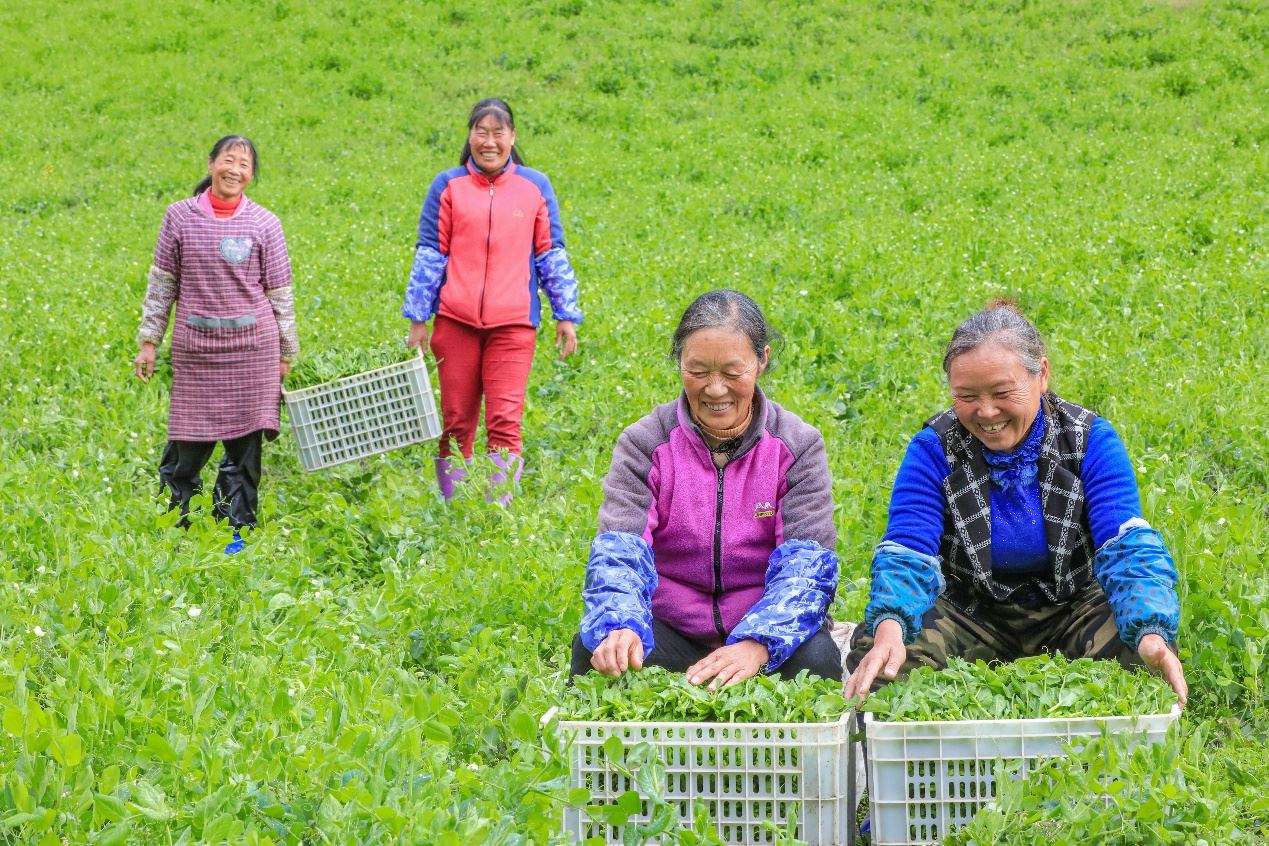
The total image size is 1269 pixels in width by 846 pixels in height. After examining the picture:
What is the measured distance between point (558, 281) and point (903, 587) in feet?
10.1

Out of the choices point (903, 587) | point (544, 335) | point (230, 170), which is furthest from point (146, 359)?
point (903, 587)

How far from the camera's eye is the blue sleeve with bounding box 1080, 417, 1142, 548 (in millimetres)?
3381

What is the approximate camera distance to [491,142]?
19.0 feet

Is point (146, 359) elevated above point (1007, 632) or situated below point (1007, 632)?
above

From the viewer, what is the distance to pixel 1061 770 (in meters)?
2.62

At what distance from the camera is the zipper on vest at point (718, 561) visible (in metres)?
3.48

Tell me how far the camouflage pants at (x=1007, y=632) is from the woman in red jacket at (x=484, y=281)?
2510 mm

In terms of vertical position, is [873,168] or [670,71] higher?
[670,71]

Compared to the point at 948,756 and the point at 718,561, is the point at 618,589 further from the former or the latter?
the point at 948,756

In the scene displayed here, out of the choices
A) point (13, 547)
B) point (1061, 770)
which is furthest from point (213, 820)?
point (13, 547)

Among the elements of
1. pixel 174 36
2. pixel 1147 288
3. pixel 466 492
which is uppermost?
pixel 174 36

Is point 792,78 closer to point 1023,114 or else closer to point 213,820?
point 1023,114

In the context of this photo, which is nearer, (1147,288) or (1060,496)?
(1060,496)

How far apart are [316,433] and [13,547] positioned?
1.57m
